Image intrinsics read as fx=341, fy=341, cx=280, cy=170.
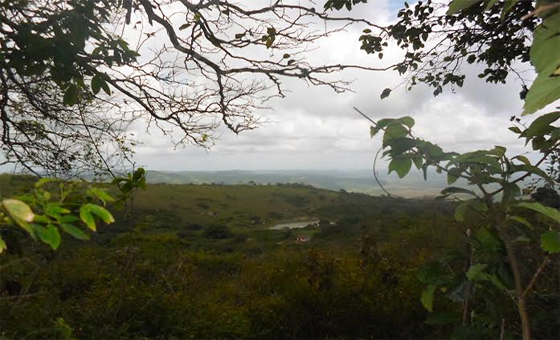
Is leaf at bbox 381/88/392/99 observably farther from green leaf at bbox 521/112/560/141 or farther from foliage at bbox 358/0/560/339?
green leaf at bbox 521/112/560/141

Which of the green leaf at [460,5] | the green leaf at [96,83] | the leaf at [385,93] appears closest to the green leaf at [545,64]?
the green leaf at [460,5]

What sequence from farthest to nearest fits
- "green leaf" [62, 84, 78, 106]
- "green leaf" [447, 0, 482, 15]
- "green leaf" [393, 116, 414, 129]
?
"green leaf" [62, 84, 78, 106] < "green leaf" [393, 116, 414, 129] < "green leaf" [447, 0, 482, 15]

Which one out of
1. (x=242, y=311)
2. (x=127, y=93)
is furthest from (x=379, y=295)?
(x=127, y=93)

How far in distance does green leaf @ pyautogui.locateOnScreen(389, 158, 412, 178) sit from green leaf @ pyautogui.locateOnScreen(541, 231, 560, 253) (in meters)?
0.35

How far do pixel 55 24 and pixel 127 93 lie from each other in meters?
0.99

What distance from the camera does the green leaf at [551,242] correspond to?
2.59ft

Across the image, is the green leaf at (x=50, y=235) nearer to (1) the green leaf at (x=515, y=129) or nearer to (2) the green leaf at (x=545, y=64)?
(2) the green leaf at (x=545, y=64)

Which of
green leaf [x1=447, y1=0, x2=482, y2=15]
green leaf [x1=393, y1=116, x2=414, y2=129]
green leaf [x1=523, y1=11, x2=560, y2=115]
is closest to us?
green leaf [x1=523, y1=11, x2=560, y2=115]

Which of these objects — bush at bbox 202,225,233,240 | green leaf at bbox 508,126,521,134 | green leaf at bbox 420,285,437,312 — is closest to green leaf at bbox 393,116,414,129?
green leaf at bbox 508,126,521,134

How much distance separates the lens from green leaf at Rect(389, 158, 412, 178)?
2.79ft

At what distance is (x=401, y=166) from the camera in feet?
2.82

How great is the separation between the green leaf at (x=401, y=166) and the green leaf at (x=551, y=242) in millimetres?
347

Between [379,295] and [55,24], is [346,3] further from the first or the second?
[379,295]

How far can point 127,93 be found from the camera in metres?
3.28
